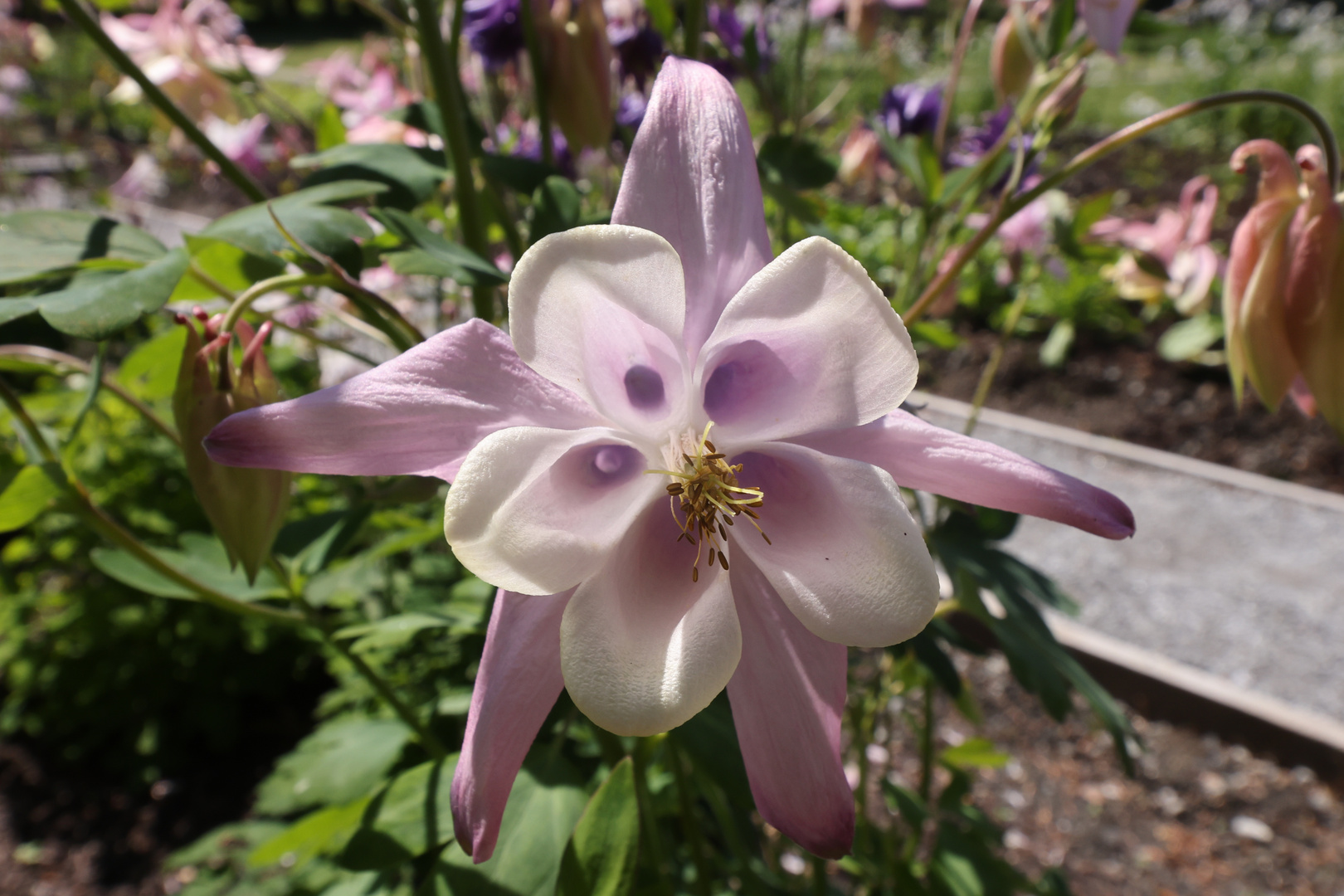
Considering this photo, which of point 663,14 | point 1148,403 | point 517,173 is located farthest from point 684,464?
point 1148,403

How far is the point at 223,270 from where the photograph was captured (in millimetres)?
810

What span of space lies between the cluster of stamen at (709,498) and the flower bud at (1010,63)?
0.88 metres

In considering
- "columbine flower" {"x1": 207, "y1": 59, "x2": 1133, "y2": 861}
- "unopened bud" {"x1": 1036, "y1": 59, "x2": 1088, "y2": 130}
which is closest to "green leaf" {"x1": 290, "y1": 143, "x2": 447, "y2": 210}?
"columbine flower" {"x1": 207, "y1": 59, "x2": 1133, "y2": 861}

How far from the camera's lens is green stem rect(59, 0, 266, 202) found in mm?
735

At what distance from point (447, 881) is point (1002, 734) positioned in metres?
2.25

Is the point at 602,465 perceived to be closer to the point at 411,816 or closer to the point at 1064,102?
the point at 411,816

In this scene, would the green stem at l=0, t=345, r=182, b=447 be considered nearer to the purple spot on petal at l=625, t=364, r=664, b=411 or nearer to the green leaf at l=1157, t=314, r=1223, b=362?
the purple spot on petal at l=625, t=364, r=664, b=411

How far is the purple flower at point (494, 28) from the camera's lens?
1052 millimetres

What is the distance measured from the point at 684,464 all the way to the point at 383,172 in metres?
0.45

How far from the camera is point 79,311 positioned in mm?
573

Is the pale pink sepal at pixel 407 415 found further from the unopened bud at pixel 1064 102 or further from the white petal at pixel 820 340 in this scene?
the unopened bud at pixel 1064 102

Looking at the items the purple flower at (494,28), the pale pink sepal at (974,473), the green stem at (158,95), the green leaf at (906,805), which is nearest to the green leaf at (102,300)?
the green stem at (158,95)

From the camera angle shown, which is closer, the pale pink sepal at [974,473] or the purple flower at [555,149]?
the pale pink sepal at [974,473]

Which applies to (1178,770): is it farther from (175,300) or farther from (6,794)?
(6,794)
